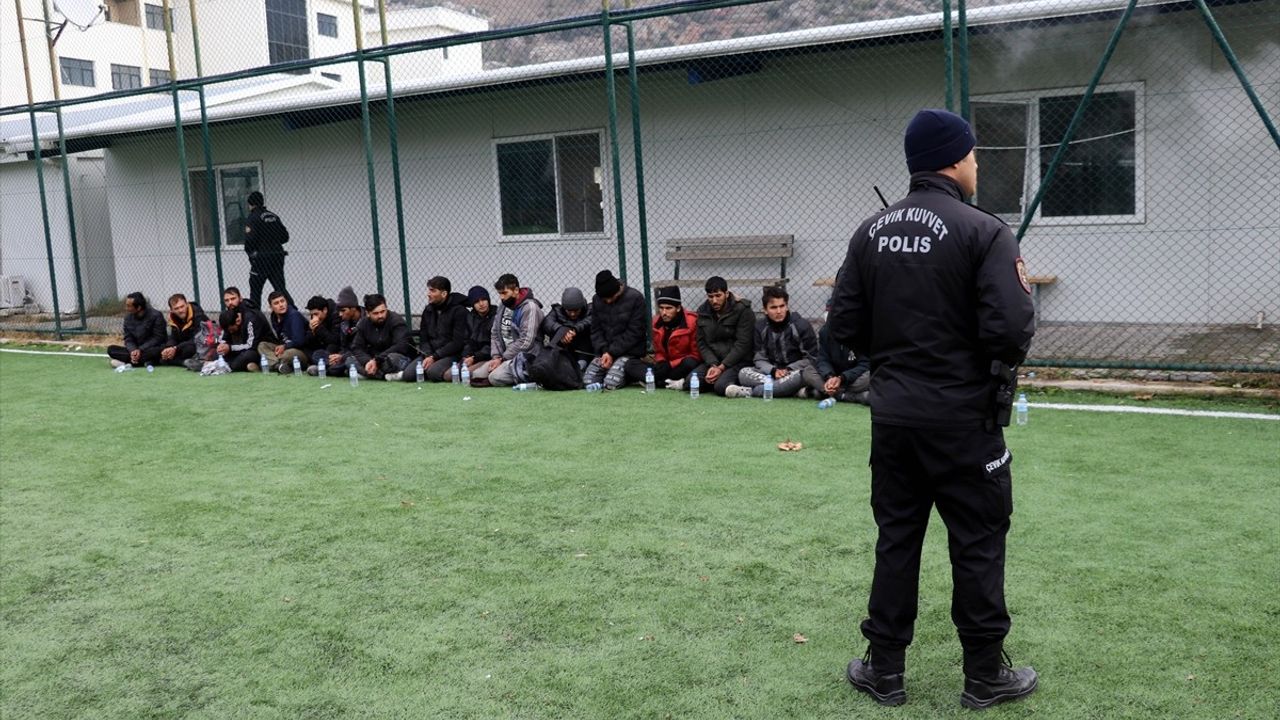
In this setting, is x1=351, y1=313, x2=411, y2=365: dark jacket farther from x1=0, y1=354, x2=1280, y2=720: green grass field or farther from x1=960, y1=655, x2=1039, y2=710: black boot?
x1=960, y1=655, x2=1039, y2=710: black boot

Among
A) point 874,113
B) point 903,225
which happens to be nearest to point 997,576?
point 903,225

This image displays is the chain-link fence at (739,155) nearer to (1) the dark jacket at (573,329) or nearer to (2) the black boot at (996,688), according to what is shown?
(1) the dark jacket at (573,329)

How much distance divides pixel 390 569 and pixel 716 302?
16.2ft

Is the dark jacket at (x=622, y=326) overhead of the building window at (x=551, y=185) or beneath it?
beneath

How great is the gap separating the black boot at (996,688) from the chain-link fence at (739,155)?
16.7 feet

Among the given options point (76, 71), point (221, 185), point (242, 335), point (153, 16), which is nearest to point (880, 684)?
point (242, 335)

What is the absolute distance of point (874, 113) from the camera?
11344mm

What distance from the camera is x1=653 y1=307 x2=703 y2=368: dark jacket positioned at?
31.2 ft

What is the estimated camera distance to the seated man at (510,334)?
392 inches

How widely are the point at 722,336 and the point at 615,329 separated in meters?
1.00

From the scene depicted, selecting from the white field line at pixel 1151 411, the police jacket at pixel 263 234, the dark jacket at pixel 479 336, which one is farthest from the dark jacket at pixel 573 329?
A: the police jacket at pixel 263 234

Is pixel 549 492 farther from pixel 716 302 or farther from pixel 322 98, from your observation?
pixel 322 98

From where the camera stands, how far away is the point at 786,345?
9039mm

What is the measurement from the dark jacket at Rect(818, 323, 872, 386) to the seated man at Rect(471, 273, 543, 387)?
2660 millimetres
